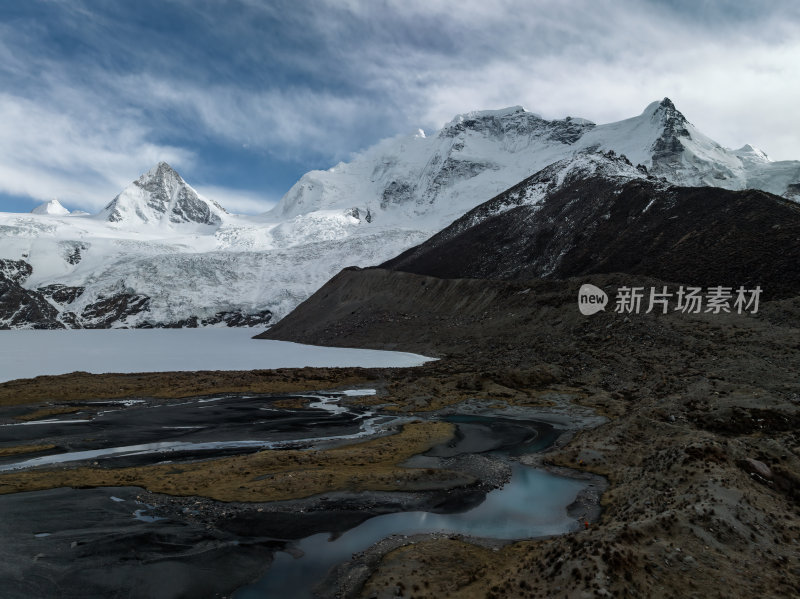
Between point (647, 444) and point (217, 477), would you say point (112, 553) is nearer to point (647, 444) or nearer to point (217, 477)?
point (217, 477)

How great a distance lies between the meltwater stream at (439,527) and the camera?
1450 cm

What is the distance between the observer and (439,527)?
18000 mm

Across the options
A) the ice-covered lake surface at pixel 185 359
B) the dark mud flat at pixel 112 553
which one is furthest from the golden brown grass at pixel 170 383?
the dark mud flat at pixel 112 553

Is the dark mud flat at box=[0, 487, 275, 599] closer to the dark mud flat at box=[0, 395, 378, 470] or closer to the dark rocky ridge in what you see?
the dark mud flat at box=[0, 395, 378, 470]

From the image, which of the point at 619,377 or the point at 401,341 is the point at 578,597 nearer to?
the point at 619,377

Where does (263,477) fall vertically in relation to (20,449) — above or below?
above

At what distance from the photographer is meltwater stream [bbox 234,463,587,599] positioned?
14.5 m

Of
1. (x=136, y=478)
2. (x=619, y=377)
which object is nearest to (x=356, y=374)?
(x=619, y=377)

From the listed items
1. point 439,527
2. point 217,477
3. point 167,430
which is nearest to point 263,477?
point 217,477

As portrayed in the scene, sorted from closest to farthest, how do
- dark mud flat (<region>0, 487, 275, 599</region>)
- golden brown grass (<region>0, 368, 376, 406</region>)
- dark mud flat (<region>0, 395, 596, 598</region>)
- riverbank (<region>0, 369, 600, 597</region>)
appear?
dark mud flat (<region>0, 487, 275, 599</region>), dark mud flat (<region>0, 395, 596, 598</region>), riverbank (<region>0, 369, 600, 597</region>), golden brown grass (<region>0, 368, 376, 406</region>)

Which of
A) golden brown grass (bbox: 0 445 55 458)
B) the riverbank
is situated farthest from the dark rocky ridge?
golden brown grass (bbox: 0 445 55 458)

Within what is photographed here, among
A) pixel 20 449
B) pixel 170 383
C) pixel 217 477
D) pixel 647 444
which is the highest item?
pixel 647 444

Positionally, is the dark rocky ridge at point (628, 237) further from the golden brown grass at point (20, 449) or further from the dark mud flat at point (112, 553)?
the golden brown grass at point (20, 449)

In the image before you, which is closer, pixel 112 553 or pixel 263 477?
pixel 112 553
